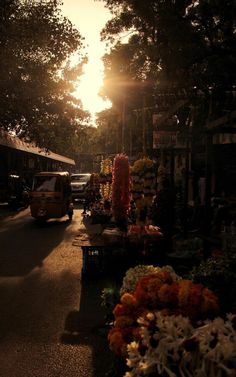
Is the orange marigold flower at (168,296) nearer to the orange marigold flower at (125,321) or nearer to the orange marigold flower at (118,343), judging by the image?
the orange marigold flower at (125,321)

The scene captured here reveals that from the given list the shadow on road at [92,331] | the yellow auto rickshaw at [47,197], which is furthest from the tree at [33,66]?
the shadow on road at [92,331]

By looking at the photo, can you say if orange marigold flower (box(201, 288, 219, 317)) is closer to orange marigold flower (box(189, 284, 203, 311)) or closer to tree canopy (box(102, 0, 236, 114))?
orange marigold flower (box(189, 284, 203, 311))

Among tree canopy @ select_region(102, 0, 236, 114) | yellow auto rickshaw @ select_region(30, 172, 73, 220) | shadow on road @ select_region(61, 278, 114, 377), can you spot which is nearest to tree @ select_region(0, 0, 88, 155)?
yellow auto rickshaw @ select_region(30, 172, 73, 220)

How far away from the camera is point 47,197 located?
21.9 metres

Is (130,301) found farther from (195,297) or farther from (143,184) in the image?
(143,184)

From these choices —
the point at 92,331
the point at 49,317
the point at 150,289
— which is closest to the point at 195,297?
the point at 150,289

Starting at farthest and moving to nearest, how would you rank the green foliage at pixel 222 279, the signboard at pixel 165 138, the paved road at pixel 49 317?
the signboard at pixel 165 138 < the paved road at pixel 49 317 < the green foliage at pixel 222 279

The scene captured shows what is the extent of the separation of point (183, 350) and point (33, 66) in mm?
25823

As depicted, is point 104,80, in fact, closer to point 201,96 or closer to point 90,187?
point 90,187

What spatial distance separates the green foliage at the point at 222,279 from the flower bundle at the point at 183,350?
94 centimetres

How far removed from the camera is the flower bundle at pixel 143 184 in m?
11.9

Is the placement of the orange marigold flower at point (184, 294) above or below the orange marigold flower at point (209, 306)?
above

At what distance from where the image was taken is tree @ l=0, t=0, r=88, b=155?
81.7 ft

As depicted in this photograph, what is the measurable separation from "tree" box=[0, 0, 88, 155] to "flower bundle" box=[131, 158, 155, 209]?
15329 millimetres
